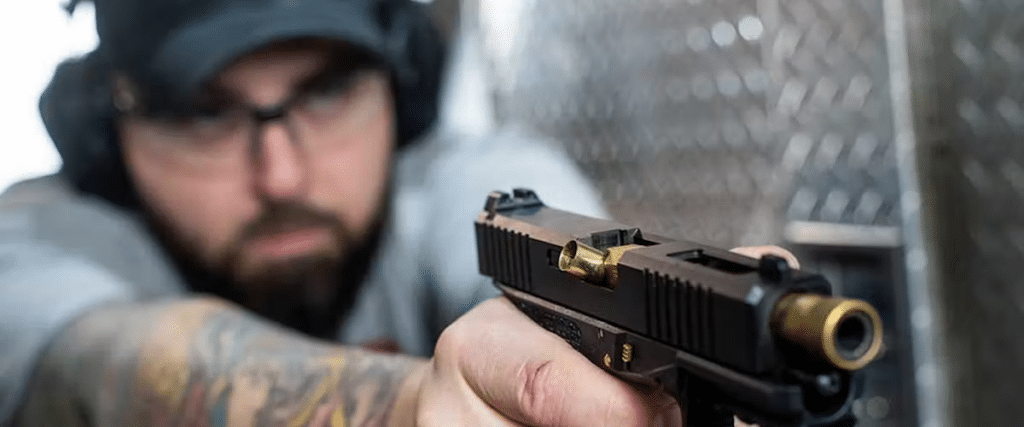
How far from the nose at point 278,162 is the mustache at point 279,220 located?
0.7 inches

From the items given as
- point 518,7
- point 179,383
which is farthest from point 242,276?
point 518,7

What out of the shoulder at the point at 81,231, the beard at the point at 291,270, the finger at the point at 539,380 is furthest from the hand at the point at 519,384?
the shoulder at the point at 81,231

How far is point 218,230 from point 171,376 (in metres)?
0.22

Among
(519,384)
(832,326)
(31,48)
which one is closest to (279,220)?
(31,48)

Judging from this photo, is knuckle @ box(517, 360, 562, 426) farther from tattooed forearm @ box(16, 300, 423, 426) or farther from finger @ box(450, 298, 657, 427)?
tattooed forearm @ box(16, 300, 423, 426)

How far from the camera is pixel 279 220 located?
1131 mm

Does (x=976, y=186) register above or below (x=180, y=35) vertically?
below

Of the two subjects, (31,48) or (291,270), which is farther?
(291,270)

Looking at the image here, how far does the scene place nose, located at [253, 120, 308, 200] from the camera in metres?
1.09

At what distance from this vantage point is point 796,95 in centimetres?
134

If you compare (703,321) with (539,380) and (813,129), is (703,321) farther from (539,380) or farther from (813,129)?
(813,129)

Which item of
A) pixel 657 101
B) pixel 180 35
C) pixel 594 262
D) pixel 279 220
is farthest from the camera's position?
pixel 657 101

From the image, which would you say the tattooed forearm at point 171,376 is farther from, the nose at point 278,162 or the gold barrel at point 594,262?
the gold barrel at point 594,262

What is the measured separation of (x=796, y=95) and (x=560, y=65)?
431mm
